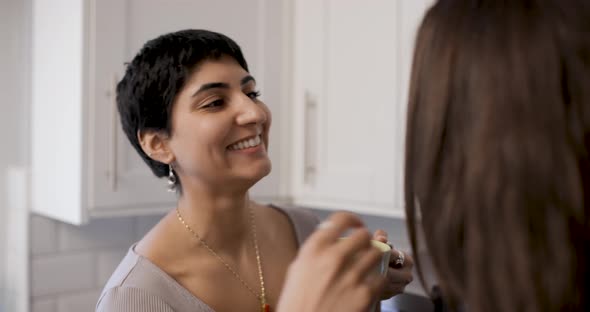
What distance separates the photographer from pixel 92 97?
126cm

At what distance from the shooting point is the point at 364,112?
144 cm

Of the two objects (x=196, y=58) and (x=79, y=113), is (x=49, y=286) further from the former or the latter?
(x=196, y=58)

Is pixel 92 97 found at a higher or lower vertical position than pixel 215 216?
higher

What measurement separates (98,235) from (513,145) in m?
1.36

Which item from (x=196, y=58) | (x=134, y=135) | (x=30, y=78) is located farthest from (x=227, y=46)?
(x=30, y=78)

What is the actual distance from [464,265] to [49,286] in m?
1.31

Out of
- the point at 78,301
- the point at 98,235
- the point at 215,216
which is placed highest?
the point at 215,216

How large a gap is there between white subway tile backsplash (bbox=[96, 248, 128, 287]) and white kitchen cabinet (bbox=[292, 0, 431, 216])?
→ 54 cm

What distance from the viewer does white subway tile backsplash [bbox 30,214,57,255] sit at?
1475mm

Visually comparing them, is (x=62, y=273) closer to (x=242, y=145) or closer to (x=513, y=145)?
(x=242, y=145)

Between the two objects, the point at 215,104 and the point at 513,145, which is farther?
the point at 215,104

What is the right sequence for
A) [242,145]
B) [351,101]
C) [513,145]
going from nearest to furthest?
[513,145] < [242,145] < [351,101]

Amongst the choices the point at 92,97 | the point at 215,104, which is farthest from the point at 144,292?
the point at 92,97

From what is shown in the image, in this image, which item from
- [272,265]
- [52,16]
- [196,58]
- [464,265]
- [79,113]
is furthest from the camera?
[52,16]
